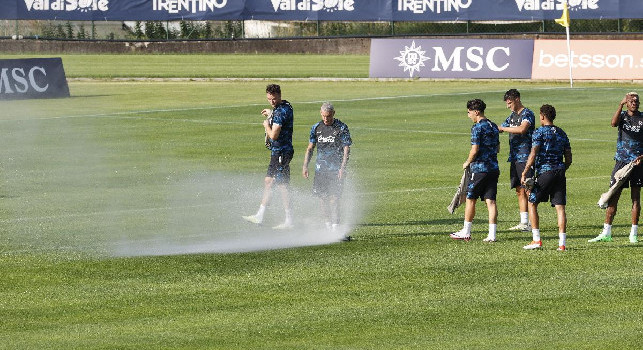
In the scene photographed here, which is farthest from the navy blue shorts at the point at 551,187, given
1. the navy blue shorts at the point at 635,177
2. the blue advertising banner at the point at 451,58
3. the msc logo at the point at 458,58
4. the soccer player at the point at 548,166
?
the msc logo at the point at 458,58

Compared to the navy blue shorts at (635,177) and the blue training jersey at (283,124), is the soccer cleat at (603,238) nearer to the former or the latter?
the navy blue shorts at (635,177)

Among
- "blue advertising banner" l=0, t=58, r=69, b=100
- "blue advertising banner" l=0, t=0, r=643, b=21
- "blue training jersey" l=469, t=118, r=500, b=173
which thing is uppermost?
"blue advertising banner" l=0, t=0, r=643, b=21

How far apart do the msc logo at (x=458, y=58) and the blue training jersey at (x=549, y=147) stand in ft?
105

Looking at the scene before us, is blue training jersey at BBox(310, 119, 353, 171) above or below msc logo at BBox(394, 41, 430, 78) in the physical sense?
below

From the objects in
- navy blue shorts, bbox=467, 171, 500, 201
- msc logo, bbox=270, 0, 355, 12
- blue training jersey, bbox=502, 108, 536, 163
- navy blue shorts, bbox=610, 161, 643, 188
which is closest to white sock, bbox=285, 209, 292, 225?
navy blue shorts, bbox=467, 171, 500, 201

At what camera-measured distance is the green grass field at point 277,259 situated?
39.1 ft

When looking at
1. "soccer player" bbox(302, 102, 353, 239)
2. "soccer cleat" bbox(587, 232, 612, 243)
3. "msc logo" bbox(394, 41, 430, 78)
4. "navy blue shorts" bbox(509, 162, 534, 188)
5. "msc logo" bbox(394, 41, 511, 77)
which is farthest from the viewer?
"msc logo" bbox(394, 41, 430, 78)

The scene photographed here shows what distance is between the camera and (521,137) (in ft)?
57.6

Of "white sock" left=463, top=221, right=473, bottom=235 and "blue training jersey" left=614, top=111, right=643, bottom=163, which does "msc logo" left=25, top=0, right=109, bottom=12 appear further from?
"blue training jersey" left=614, top=111, right=643, bottom=163

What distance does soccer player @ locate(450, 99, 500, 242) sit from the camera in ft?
54.6

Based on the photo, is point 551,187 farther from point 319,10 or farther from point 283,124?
point 319,10

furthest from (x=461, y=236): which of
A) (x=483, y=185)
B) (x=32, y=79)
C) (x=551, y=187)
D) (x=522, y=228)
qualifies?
(x=32, y=79)

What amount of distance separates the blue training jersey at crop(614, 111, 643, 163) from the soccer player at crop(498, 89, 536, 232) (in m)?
1.17

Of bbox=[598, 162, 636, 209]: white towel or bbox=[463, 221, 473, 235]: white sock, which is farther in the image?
bbox=[463, 221, 473, 235]: white sock
